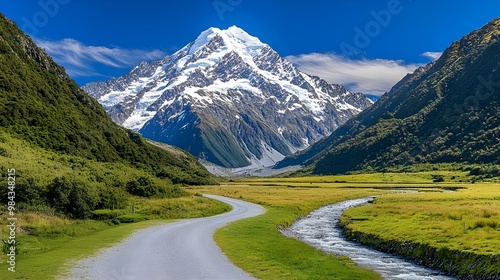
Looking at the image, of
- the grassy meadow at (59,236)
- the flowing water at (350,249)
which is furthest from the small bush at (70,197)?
the flowing water at (350,249)

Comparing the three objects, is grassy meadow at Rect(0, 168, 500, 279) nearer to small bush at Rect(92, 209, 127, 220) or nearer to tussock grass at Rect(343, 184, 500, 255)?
tussock grass at Rect(343, 184, 500, 255)

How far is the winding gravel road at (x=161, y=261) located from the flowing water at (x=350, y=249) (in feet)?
39.3

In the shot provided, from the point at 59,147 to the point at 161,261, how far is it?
301 ft

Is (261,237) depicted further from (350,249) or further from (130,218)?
(130,218)

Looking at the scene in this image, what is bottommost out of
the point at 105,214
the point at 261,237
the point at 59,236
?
the point at 261,237

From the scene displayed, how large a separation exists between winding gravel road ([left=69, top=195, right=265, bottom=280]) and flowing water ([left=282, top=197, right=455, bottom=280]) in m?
12.0

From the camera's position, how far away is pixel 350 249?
143 feet

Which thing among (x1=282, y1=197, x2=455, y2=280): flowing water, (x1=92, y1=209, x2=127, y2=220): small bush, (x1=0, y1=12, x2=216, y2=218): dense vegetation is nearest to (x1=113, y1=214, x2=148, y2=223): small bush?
(x1=92, y1=209, x2=127, y2=220): small bush

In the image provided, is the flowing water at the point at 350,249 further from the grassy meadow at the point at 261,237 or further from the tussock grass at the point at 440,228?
the tussock grass at the point at 440,228

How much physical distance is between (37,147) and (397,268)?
89335 mm

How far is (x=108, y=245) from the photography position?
36.2 m

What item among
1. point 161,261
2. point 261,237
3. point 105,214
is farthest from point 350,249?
point 105,214

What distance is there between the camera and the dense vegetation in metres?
52.3

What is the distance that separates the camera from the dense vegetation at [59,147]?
172 feet
